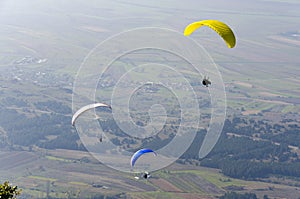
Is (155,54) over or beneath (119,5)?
beneath

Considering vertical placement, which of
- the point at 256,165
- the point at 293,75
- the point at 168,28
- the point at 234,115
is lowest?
the point at 256,165

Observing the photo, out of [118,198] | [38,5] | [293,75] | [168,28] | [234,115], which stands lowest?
[118,198]

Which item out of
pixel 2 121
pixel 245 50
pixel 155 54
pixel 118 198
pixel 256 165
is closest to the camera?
pixel 118 198

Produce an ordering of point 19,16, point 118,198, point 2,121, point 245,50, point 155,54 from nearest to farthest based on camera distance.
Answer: point 118,198 → point 2,121 → point 155,54 → point 245,50 → point 19,16

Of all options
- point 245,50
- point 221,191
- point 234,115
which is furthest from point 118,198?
point 245,50

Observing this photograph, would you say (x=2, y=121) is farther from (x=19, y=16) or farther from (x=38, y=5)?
(x=38, y=5)

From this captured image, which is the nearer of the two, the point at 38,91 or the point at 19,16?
the point at 38,91

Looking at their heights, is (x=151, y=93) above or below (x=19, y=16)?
below

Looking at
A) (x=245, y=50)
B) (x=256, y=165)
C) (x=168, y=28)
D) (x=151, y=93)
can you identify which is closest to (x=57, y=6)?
(x=168, y=28)

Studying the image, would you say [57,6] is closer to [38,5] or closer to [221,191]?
[38,5]
